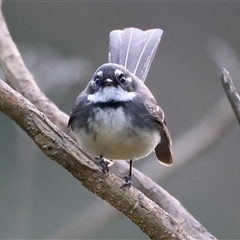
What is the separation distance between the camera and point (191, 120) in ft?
13.1

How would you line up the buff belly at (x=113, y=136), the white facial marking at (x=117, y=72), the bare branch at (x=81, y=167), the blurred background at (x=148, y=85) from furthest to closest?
the blurred background at (x=148, y=85) → the white facial marking at (x=117, y=72) → the buff belly at (x=113, y=136) → the bare branch at (x=81, y=167)

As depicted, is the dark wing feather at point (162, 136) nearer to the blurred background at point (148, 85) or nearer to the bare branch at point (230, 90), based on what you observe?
the bare branch at point (230, 90)

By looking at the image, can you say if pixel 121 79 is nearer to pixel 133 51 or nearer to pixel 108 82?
pixel 108 82

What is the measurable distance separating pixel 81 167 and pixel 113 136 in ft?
0.88

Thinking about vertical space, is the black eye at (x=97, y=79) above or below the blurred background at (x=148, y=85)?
below

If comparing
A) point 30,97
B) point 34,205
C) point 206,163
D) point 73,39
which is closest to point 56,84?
point 30,97

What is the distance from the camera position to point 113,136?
184cm

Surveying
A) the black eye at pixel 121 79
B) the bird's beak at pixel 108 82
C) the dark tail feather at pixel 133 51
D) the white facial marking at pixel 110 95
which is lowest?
the white facial marking at pixel 110 95

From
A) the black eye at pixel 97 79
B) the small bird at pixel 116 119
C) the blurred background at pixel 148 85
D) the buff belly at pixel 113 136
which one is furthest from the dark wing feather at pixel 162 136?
the blurred background at pixel 148 85

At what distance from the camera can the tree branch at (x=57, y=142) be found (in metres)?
1.53

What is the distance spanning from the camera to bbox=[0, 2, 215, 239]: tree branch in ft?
5.01

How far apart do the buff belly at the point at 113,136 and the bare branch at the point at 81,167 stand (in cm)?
18

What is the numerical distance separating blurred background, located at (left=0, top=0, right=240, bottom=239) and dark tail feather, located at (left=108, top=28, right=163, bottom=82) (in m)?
0.90

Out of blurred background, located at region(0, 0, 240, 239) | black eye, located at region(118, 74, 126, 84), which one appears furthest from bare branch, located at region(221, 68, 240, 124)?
blurred background, located at region(0, 0, 240, 239)
